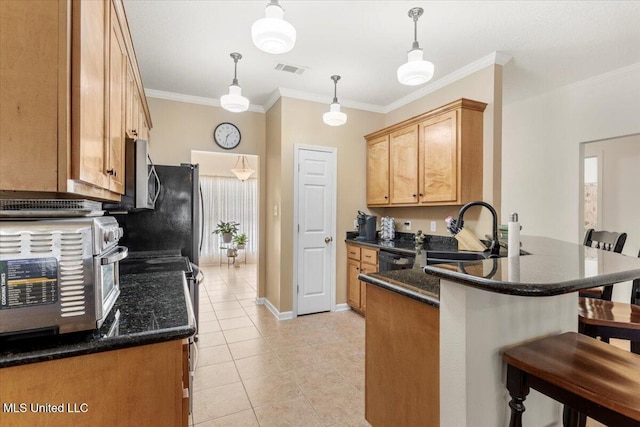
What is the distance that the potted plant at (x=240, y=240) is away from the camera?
24.9 feet

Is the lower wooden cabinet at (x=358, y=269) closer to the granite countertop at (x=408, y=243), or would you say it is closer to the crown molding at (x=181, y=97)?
the granite countertop at (x=408, y=243)

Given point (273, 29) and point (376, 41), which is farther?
point (376, 41)

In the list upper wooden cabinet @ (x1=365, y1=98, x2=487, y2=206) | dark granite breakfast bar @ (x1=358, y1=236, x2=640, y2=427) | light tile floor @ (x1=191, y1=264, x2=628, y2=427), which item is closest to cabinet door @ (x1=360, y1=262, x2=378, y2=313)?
light tile floor @ (x1=191, y1=264, x2=628, y2=427)

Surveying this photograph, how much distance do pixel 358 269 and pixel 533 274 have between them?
10.2 ft

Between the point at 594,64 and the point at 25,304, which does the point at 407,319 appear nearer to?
the point at 25,304

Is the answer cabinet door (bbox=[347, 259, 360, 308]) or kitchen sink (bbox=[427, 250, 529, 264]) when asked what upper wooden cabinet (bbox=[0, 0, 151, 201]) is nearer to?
kitchen sink (bbox=[427, 250, 529, 264])

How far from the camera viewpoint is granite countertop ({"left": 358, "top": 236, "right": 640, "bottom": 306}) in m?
0.92

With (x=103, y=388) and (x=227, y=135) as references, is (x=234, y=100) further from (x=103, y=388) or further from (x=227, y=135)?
(x=103, y=388)

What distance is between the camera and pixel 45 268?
96 cm

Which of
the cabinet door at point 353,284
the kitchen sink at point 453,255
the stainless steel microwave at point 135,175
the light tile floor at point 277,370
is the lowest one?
the light tile floor at point 277,370

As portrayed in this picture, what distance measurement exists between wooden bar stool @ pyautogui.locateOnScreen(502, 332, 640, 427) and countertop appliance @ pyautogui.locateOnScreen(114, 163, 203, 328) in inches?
99.2

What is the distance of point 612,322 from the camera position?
1620 mm

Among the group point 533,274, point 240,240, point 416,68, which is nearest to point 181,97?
point 416,68

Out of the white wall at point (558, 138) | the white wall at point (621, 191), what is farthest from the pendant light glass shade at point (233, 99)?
the white wall at point (621, 191)
